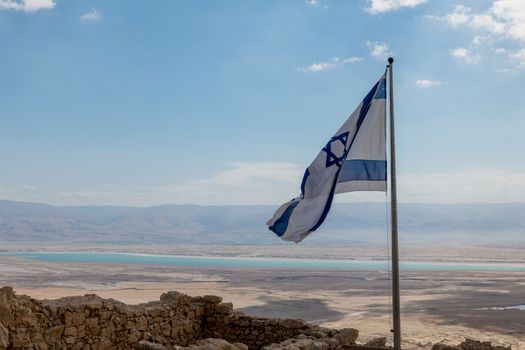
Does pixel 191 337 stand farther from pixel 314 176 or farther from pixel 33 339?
pixel 314 176

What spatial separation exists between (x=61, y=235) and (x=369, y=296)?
176 meters

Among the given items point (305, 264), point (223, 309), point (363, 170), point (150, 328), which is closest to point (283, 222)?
point (363, 170)

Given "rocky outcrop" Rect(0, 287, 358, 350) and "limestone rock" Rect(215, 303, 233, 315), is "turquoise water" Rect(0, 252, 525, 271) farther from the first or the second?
"rocky outcrop" Rect(0, 287, 358, 350)

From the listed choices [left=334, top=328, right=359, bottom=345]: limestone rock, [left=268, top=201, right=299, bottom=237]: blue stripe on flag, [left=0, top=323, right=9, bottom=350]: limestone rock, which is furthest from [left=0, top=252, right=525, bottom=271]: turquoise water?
[left=0, top=323, right=9, bottom=350]: limestone rock

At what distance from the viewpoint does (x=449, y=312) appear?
113 ft

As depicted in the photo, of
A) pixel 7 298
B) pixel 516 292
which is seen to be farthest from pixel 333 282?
pixel 7 298

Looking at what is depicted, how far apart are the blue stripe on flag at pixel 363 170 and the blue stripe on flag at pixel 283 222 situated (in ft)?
3.43

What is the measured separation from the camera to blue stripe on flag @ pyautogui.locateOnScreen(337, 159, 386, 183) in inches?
332

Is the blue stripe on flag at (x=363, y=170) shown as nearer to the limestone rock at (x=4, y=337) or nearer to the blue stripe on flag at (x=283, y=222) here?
the blue stripe on flag at (x=283, y=222)

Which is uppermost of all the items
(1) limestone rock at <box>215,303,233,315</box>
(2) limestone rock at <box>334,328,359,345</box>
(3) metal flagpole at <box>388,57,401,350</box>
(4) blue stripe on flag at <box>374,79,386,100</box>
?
(4) blue stripe on flag at <box>374,79,386,100</box>

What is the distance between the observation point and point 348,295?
44.6 meters

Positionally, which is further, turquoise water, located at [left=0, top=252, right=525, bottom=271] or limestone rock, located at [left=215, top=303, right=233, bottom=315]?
turquoise water, located at [left=0, top=252, right=525, bottom=271]

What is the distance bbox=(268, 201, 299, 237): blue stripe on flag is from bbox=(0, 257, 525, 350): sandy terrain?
1531 cm

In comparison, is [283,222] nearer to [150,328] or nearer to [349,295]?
[150,328]
